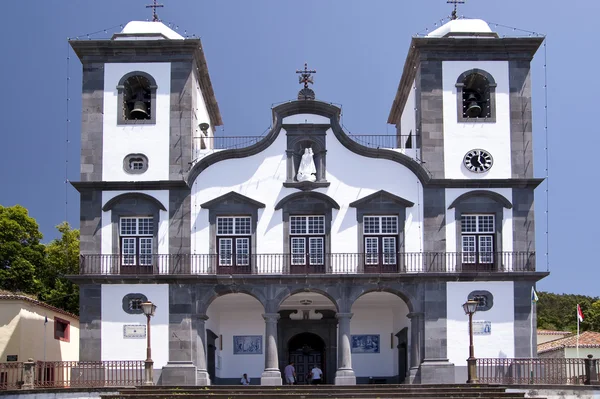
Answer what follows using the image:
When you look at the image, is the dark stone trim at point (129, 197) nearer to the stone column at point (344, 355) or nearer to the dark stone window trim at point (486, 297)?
the stone column at point (344, 355)

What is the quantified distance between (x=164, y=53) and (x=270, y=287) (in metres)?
8.85

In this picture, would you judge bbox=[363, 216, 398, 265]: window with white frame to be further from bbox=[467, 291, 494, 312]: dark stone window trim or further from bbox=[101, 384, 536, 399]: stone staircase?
bbox=[101, 384, 536, 399]: stone staircase

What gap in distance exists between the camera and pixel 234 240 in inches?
1351

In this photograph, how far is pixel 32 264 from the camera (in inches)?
2007

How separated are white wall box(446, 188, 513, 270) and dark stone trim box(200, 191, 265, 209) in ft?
20.4

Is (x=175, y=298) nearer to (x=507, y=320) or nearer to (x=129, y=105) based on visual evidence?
(x=129, y=105)

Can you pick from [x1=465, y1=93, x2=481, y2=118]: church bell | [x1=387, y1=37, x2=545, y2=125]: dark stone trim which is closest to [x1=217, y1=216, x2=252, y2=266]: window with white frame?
[x1=387, y1=37, x2=545, y2=125]: dark stone trim

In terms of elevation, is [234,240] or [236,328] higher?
[234,240]

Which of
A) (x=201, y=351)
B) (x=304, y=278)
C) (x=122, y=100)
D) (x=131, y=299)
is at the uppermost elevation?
(x=122, y=100)

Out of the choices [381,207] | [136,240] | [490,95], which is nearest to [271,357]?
[136,240]

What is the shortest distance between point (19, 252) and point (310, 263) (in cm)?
2173

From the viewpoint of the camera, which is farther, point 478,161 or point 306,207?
point 478,161

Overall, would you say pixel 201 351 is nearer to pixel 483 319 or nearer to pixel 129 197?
pixel 129 197

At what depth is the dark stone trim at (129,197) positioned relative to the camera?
34.1 m
